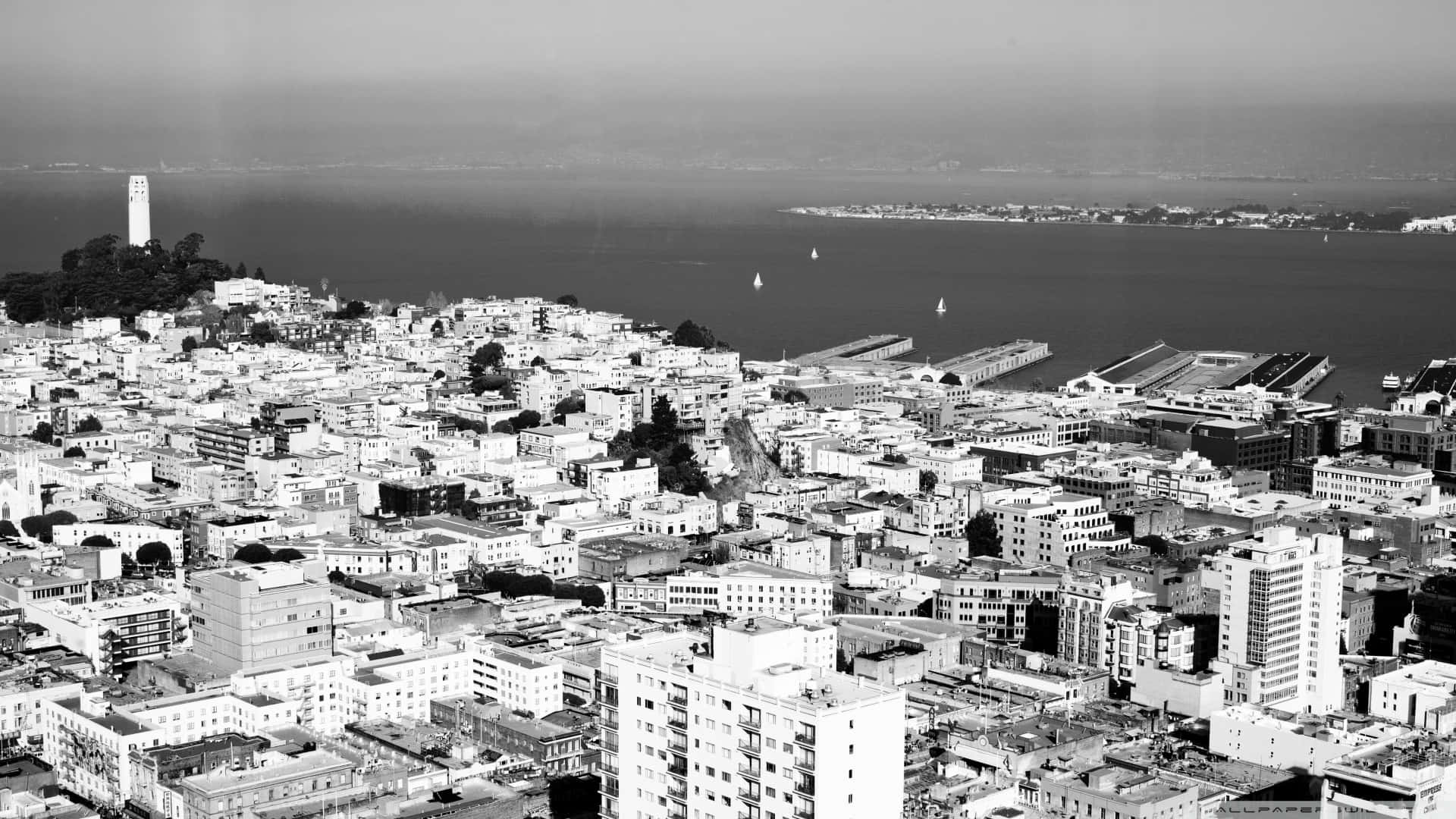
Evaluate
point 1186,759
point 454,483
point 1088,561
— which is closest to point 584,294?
point 454,483

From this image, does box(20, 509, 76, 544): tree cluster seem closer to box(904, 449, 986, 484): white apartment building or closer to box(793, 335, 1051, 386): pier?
box(904, 449, 986, 484): white apartment building

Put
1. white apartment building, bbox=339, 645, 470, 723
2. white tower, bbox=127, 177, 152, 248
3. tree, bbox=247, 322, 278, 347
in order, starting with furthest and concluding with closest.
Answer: white tower, bbox=127, 177, 152, 248, tree, bbox=247, 322, 278, 347, white apartment building, bbox=339, 645, 470, 723

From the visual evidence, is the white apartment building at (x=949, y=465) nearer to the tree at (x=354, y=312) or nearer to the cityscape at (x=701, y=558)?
the cityscape at (x=701, y=558)

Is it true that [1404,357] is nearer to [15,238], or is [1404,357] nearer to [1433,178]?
[15,238]

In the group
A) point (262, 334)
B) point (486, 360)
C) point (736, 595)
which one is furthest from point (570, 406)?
point (736, 595)

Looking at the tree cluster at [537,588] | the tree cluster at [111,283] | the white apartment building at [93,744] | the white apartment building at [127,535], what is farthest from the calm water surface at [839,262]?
the white apartment building at [93,744]

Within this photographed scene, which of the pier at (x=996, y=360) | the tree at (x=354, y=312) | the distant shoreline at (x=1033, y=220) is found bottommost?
the pier at (x=996, y=360)

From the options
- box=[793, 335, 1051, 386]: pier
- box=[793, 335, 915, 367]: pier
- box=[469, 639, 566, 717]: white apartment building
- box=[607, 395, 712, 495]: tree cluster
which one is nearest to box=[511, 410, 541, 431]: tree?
box=[607, 395, 712, 495]: tree cluster
